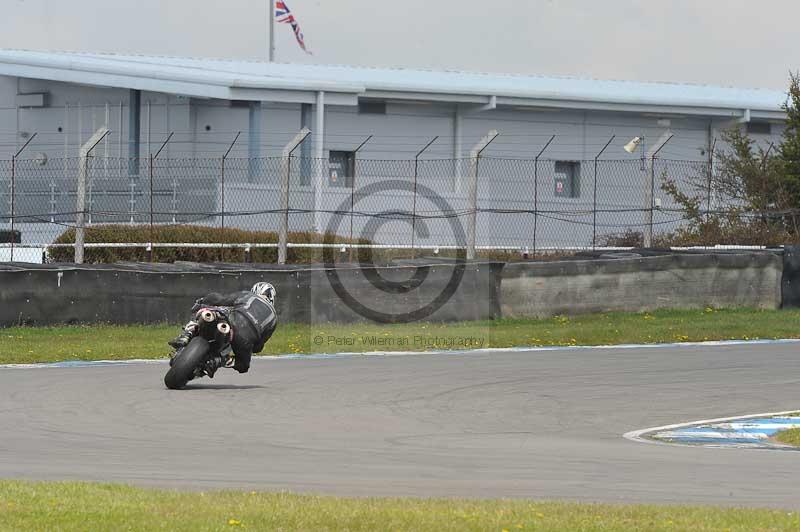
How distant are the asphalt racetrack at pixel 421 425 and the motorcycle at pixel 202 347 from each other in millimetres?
241

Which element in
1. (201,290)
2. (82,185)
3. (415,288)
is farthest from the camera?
(82,185)

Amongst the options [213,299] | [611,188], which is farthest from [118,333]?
[611,188]

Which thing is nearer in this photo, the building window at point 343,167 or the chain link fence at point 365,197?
the chain link fence at point 365,197

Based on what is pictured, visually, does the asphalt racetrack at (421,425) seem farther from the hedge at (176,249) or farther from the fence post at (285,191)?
the hedge at (176,249)

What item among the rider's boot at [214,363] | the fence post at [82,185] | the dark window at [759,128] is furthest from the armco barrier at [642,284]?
the dark window at [759,128]

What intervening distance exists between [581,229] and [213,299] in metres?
24.0

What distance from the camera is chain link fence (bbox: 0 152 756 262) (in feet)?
103

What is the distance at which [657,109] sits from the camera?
4112 centimetres

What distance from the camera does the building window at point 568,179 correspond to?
1543 inches

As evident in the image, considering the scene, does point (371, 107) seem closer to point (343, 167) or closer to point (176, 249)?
point (343, 167)

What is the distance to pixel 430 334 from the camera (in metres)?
20.1

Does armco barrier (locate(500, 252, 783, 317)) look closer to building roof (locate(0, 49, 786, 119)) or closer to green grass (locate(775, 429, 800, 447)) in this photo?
green grass (locate(775, 429, 800, 447))

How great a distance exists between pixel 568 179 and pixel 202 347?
2707 cm

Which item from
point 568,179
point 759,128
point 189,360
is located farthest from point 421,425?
point 759,128
